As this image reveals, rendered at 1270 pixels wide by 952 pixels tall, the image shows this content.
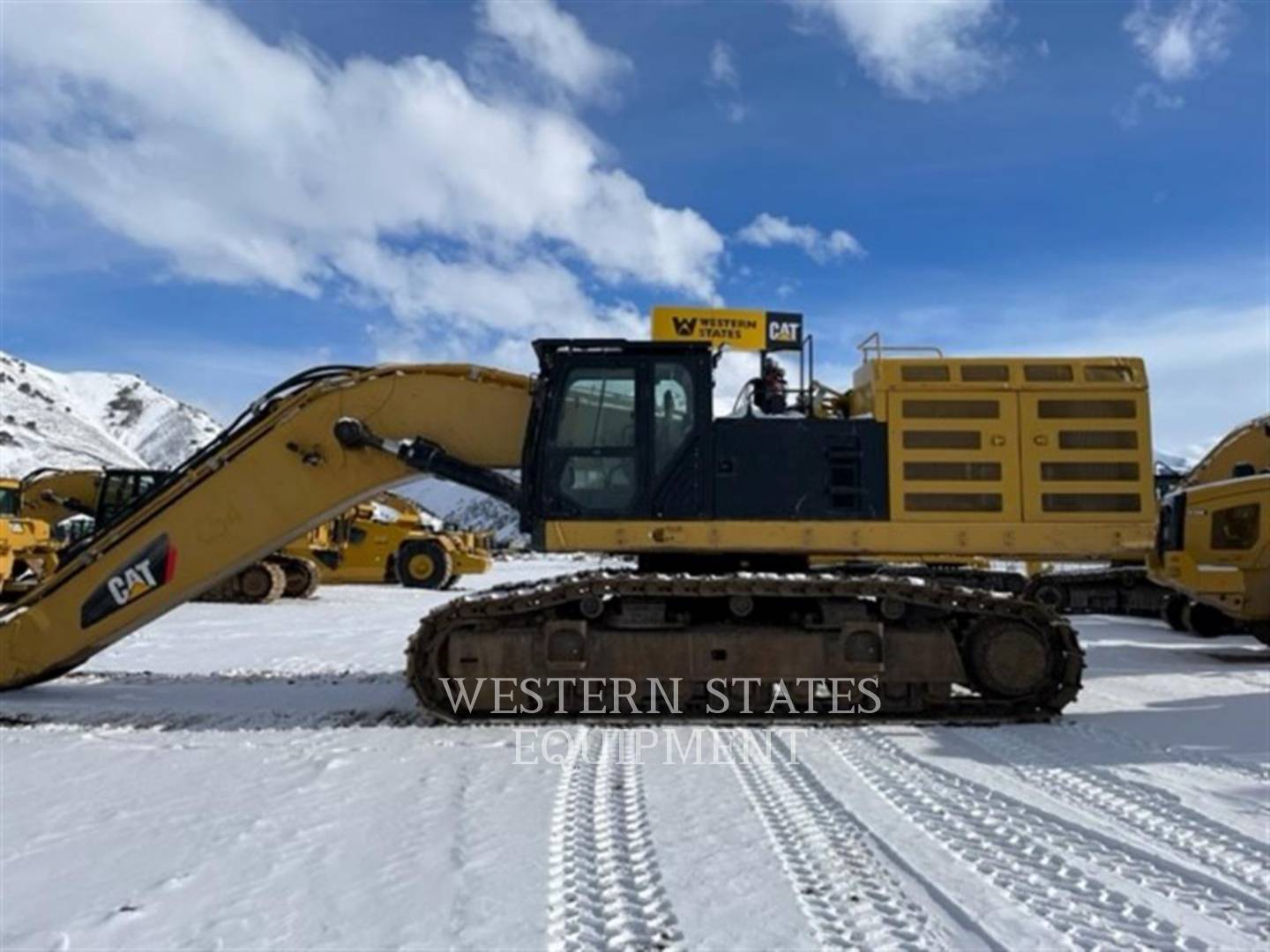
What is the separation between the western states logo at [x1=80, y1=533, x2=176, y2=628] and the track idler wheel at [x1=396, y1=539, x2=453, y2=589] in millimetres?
16153

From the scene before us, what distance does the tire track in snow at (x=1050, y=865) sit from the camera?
11.2 feet

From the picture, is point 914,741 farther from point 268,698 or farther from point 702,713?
point 268,698

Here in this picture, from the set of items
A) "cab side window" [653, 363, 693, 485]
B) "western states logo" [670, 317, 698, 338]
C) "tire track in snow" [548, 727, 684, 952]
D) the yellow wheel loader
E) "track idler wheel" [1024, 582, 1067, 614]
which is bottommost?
"tire track in snow" [548, 727, 684, 952]

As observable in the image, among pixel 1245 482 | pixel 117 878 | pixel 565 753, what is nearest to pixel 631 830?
pixel 565 753

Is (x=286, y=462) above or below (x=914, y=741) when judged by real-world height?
above

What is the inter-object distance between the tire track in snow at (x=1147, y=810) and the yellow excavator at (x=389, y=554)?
19.1 metres

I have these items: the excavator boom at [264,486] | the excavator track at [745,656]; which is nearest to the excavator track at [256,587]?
the excavator boom at [264,486]

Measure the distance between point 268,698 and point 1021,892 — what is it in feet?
21.1

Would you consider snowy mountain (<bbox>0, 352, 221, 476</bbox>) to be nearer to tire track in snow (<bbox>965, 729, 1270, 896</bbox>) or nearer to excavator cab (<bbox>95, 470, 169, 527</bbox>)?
excavator cab (<bbox>95, 470, 169, 527</bbox>)

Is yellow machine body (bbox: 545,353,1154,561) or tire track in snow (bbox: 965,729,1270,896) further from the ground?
yellow machine body (bbox: 545,353,1154,561)

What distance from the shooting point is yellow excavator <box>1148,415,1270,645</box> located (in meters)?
11.0

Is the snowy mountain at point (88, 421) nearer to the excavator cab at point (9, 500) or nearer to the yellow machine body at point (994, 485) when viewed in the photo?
the excavator cab at point (9, 500)

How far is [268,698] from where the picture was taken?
8047 mm

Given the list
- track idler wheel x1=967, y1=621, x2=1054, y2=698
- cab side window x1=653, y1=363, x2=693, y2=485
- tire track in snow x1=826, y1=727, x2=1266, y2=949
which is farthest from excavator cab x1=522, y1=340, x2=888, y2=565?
tire track in snow x1=826, y1=727, x2=1266, y2=949
